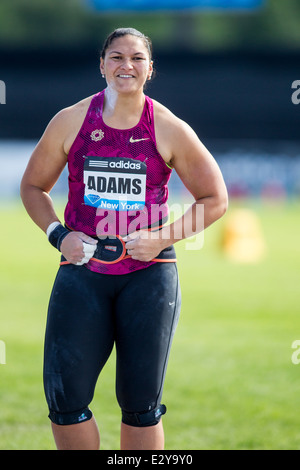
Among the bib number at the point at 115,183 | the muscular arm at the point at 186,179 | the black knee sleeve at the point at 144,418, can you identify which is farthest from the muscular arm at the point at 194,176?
the black knee sleeve at the point at 144,418

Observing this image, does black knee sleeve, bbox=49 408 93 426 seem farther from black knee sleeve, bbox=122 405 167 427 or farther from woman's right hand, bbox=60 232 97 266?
woman's right hand, bbox=60 232 97 266

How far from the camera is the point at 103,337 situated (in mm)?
3268

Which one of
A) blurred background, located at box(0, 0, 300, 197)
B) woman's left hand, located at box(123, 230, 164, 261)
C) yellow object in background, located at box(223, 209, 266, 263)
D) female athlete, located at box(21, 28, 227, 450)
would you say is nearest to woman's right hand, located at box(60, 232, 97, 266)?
female athlete, located at box(21, 28, 227, 450)

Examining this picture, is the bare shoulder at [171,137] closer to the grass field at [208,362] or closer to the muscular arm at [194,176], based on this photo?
the muscular arm at [194,176]

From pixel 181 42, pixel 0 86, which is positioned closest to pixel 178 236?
pixel 0 86

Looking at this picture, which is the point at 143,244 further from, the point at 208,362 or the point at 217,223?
the point at 217,223

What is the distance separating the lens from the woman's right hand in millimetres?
3219

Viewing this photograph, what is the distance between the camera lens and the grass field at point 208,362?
4.74 m

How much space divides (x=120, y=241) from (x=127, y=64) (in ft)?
2.65

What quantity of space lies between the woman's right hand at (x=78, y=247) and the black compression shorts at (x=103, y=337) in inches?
3.4

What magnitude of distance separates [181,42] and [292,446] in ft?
99.8

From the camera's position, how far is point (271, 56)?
33250 millimetres

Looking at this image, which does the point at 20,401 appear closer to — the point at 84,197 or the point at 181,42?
the point at 84,197

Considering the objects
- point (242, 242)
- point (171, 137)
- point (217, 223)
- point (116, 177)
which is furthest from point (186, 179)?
point (217, 223)
